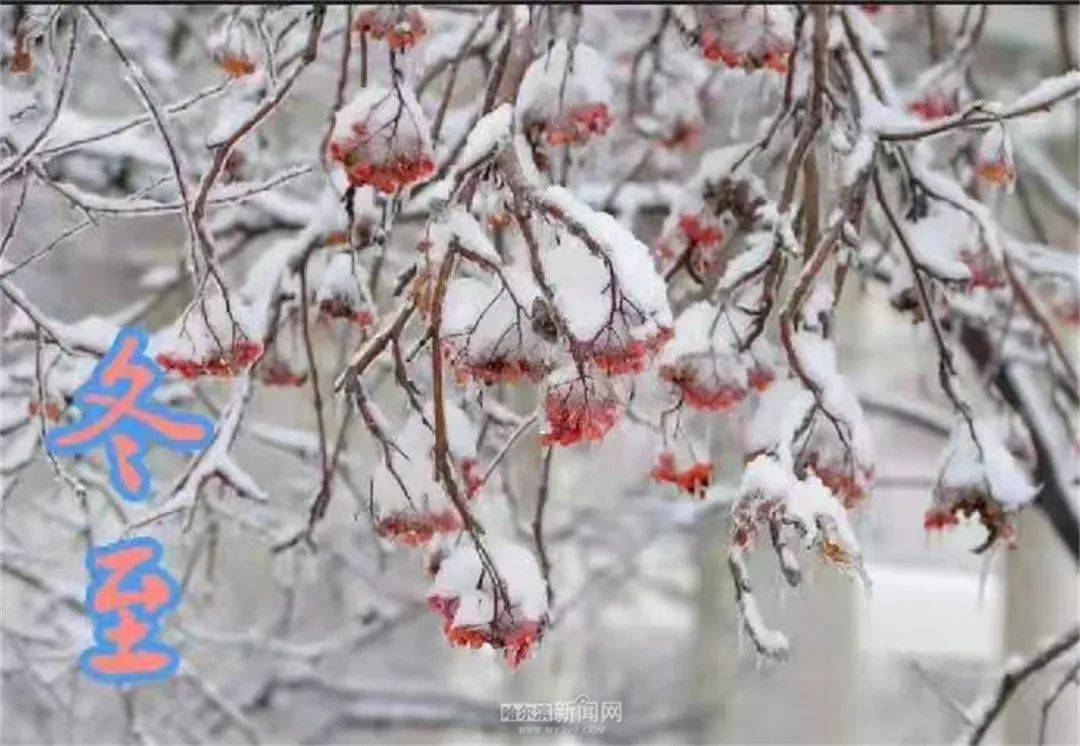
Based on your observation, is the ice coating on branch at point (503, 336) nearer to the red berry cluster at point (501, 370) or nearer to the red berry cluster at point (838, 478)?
the red berry cluster at point (501, 370)

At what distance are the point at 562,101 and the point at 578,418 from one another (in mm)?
266

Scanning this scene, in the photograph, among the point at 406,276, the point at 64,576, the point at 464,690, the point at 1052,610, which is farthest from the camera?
the point at 464,690

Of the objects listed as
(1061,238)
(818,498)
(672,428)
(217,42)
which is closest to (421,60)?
(217,42)

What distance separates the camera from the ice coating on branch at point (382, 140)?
76 centimetres

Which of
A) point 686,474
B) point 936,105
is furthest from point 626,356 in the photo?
point 936,105

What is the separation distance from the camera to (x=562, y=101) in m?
0.91

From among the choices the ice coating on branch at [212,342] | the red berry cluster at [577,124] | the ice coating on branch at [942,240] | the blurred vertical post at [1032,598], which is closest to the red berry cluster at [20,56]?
the ice coating on branch at [212,342]

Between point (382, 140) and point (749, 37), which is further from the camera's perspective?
point (749, 37)

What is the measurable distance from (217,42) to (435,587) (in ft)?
1.31

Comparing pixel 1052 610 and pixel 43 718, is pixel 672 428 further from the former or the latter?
pixel 1052 610

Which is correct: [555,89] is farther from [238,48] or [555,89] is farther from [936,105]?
[936,105]

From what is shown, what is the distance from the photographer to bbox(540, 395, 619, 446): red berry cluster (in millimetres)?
705

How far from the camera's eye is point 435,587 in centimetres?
77

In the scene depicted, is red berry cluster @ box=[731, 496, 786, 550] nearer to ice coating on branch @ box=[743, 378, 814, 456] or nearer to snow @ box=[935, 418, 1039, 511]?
ice coating on branch @ box=[743, 378, 814, 456]
